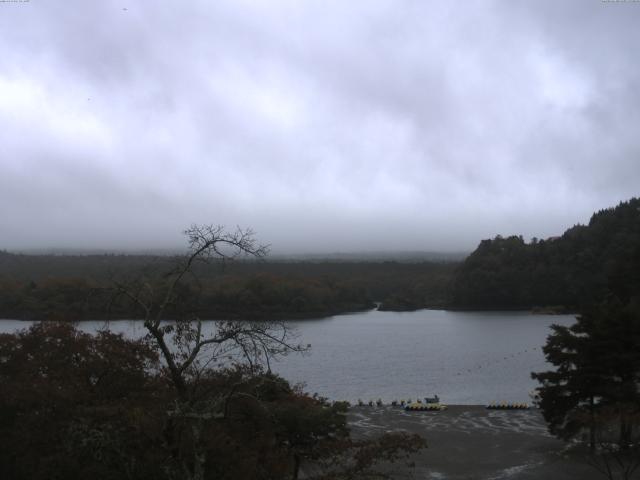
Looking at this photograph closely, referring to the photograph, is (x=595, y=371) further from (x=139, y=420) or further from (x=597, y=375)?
(x=139, y=420)

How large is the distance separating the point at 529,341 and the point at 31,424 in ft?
166

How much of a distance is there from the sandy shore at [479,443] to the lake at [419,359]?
173 inches

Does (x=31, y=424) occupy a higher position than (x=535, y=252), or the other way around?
(x=535, y=252)

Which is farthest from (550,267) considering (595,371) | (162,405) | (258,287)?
(162,405)

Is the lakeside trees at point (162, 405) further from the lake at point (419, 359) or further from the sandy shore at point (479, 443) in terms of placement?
the lake at point (419, 359)

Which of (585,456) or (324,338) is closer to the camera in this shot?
(585,456)

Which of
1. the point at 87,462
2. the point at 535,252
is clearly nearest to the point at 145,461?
the point at 87,462

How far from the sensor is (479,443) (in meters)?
21.2

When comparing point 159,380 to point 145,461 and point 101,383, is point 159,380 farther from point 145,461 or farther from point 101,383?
point 145,461

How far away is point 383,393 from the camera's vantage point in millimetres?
34438

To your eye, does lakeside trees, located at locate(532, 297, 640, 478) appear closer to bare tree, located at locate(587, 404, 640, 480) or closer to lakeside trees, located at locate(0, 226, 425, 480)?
bare tree, located at locate(587, 404, 640, 480)

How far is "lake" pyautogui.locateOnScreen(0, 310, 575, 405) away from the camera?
34562mm

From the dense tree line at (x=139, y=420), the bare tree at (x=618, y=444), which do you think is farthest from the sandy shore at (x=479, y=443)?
the dense tree line at (x=139, y=420)

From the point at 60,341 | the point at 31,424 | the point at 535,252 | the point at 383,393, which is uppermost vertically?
the point at 535,252
